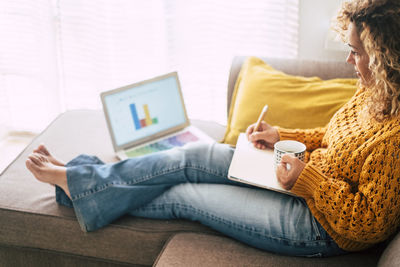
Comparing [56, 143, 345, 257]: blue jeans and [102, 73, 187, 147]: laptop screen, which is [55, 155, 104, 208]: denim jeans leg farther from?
[102, 73, 187, 147]: laptop screen

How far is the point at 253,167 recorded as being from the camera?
49.1 inches

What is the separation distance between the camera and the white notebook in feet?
3.87

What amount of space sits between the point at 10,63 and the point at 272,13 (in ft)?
4.73

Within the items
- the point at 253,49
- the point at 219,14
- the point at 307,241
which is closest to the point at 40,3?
the point at 219,14

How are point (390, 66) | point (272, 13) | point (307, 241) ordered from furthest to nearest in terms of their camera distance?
point (272, 13), point (307, 241), point (390, 66)

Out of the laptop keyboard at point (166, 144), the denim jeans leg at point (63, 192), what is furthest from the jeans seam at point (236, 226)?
the laptop keyboard at point (166, 144)

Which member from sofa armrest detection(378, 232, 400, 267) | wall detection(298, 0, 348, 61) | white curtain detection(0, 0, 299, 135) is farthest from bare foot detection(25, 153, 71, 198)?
wall detection(298, 0, 348, 61)

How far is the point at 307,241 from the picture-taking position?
44.7 inches

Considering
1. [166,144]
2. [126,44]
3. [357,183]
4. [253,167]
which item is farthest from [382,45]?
[126,44]

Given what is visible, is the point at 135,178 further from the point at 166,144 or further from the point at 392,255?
the point at 392,255

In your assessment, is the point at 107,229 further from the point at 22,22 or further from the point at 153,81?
the point at 22,22

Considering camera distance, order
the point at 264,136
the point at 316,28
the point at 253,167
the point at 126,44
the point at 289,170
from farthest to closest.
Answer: the point at 126,44
the point at 316,28
the point at 264,136
the point at 253,167
the point at 289,170

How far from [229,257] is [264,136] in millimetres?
408

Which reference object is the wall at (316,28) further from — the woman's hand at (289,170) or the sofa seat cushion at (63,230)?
the sofa seat cushion at (63,230)
